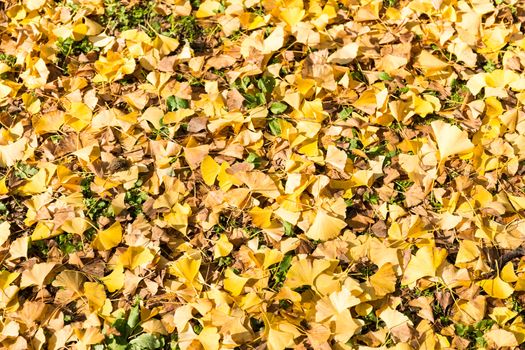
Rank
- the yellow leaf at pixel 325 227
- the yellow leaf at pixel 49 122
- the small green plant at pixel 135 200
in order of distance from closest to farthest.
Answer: the yellow leaf at pixel 325 227, the small green plant at pixel 135 200, the yellow leaf at pixel 49 122

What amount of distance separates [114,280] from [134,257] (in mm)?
95

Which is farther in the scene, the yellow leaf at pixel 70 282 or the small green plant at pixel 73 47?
the small green plant at pixel 73 47

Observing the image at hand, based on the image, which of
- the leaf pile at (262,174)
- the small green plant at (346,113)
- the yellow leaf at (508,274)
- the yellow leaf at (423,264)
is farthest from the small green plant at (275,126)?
the yellow leaf at (508,274)

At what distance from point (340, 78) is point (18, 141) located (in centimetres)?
126

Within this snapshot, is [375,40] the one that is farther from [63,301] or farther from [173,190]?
[63,301]

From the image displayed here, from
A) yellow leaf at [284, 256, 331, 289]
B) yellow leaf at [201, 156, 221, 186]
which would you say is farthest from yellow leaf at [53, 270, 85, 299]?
yellow leaf at [284, 256, 331, 289]

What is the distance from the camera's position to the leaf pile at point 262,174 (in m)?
1.76

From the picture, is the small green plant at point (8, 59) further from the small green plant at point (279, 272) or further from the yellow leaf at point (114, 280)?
the small green plant at point (279, 272)

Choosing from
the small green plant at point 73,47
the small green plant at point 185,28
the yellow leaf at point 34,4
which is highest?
the yellow leaf at point 34,4

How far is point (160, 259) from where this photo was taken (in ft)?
6.12

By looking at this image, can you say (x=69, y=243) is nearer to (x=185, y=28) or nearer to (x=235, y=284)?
(x=235, y=284)

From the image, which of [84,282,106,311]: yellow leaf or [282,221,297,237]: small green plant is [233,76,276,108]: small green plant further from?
[84,282,106,311]: yellow leaf

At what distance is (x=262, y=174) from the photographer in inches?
77.3

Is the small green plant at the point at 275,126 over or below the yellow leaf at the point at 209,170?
over
